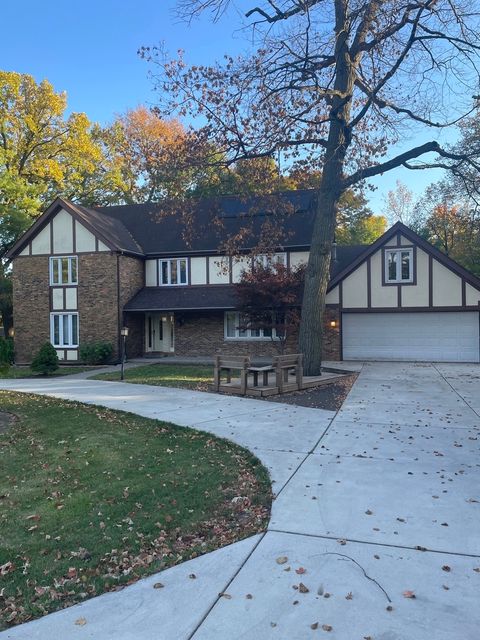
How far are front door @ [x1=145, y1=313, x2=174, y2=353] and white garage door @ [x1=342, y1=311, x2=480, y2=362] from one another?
345 inches

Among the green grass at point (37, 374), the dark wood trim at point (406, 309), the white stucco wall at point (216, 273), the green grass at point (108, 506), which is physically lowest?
the green grass at point (37, 374)

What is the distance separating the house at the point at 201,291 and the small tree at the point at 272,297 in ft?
4.79

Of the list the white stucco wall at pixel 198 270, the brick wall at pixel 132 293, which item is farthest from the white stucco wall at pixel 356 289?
the brick wall at pixel 132 293

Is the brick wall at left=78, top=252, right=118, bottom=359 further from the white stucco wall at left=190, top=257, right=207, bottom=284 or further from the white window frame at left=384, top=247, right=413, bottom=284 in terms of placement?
the white window frame at left=384, top=247, right=413, bottom=284

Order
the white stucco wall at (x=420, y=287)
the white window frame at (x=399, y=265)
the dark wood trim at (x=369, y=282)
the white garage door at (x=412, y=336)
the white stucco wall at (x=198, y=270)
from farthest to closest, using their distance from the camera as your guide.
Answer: the white stucco wall at (x=198, y=270)
the dark wood trim at (x=369, y=282)
the white window frame at (x=399, y=265)
the white stucco wall at (x=420, y=287)
the white garage door at (x=412, y=336)

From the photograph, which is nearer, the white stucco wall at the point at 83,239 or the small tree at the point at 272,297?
the small tree at the point at 272,297

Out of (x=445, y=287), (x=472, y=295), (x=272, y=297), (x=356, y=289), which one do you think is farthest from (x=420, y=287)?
(x=272, y=297)

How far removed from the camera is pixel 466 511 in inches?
185

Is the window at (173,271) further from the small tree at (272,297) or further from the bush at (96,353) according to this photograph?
the small tree at (272,297)

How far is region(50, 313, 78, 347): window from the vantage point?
2322 cm

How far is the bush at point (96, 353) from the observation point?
21.8 metres

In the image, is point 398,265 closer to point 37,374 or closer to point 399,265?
point 399,265

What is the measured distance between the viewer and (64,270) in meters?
23.4

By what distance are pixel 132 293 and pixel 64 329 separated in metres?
3.64
